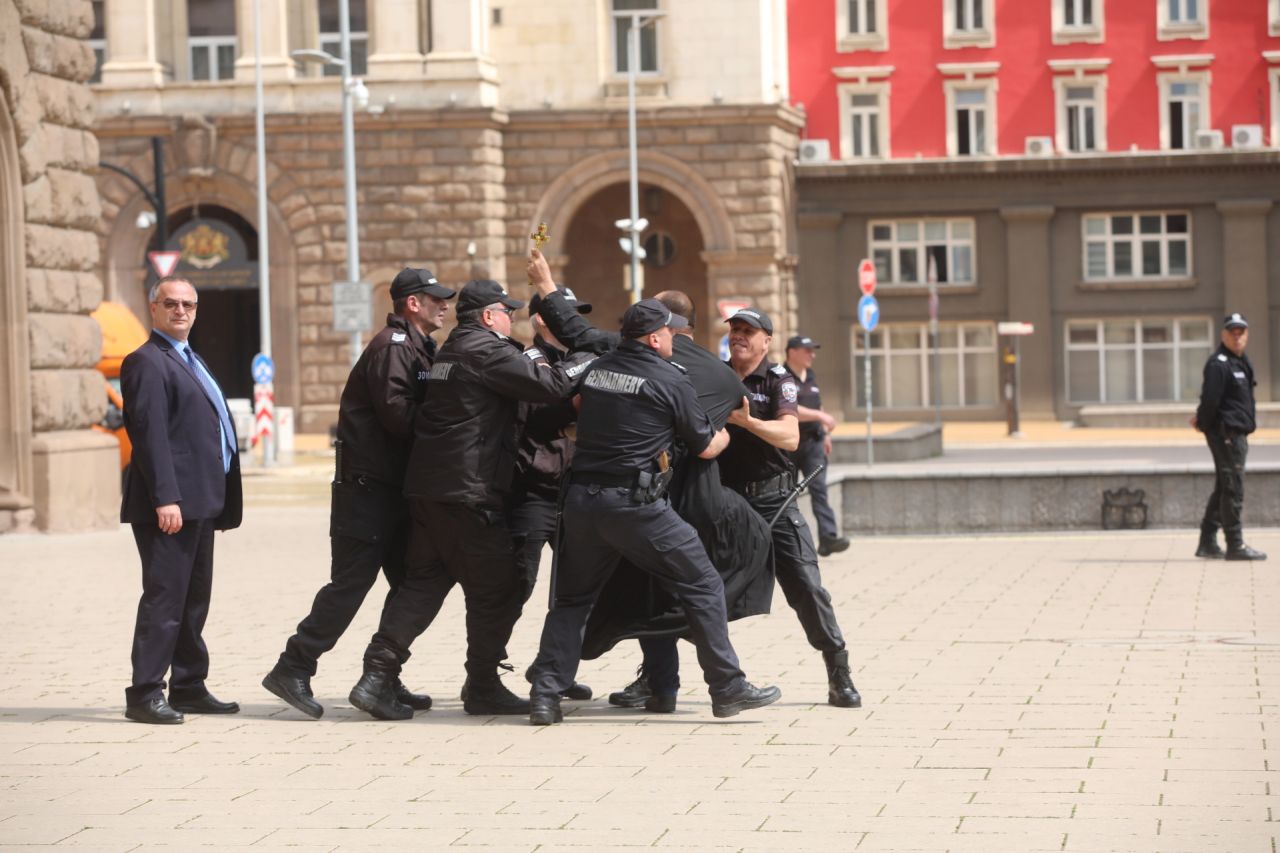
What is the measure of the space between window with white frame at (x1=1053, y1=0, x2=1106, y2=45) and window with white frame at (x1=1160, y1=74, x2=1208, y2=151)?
189 cm

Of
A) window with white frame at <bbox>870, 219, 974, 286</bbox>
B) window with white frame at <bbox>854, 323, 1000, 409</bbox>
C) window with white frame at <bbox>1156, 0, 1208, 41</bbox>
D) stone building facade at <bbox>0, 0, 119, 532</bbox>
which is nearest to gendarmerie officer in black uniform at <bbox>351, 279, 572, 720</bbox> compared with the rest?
stone building facade at <bbox>0, 0, 119, 532</bbox>

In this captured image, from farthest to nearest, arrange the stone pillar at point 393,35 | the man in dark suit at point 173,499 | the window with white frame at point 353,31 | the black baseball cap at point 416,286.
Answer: the window with white frame at point 353,31
the stone pillar at point 393,35
the black baseball cap at point 416,286
the man in dark suit at point 173,499

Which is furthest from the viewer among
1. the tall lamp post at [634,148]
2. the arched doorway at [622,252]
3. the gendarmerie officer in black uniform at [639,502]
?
the arched doorway at [622,252]

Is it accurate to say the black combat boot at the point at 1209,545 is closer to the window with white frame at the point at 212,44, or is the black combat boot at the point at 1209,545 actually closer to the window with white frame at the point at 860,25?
the window with white frame at the point at 212,44

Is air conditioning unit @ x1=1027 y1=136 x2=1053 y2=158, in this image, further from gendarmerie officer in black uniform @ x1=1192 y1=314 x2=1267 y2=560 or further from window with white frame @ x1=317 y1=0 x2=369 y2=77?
gendarmerie officer in black uniform @ x1=1192 y1=314 x2=1267 y2=560

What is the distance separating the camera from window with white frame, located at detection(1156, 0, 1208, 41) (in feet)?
164

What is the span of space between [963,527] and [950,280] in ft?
99.0

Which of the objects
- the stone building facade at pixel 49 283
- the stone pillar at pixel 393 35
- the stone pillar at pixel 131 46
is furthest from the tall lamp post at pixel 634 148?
the stone building facade at pixel 49 283

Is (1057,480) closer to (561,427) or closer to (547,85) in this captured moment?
(561,427)

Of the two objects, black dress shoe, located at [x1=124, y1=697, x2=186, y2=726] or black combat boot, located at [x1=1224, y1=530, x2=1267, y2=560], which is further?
black combat boot, located at [x1=1224, y1=530, x2=1267, y2=560]

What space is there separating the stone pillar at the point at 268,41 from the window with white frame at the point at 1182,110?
19194mm

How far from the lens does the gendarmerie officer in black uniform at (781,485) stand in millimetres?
9836

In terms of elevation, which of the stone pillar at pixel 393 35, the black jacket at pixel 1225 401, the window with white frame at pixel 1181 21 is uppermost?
the window with white frame at pixel 1181 21

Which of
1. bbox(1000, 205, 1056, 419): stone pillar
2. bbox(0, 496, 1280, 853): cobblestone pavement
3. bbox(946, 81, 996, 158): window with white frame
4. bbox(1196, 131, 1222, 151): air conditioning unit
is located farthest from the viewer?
bbox(946, 81, 996, 158): window with white frame
